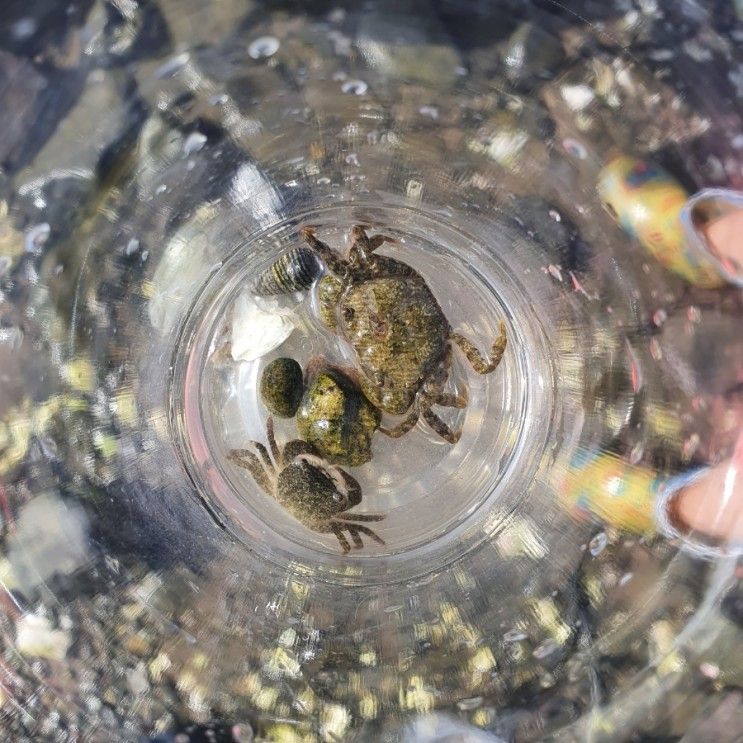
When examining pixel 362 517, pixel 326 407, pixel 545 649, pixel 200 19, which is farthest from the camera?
pixel 362 517

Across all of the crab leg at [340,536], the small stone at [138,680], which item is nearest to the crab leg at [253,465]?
the crab leg at [340,536]

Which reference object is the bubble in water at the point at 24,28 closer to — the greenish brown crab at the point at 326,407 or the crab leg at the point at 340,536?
the greenish brown crab at the point at 326,407

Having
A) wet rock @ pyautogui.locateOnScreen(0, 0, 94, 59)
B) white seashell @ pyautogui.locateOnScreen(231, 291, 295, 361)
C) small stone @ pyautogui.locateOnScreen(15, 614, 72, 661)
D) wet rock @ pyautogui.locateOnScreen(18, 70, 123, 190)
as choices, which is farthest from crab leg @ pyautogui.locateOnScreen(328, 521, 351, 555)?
wet rock @ pyautogui.locateOnScreen(0, 0, 94, 59)

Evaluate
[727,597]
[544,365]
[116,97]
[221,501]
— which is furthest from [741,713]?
[116,97]

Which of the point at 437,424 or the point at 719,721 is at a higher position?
the point at 437,424

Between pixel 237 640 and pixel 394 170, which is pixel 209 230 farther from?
pixel 237 640

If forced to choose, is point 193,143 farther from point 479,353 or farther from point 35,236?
point 479,353

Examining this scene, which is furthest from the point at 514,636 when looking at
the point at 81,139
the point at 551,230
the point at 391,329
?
the point at 81,139
